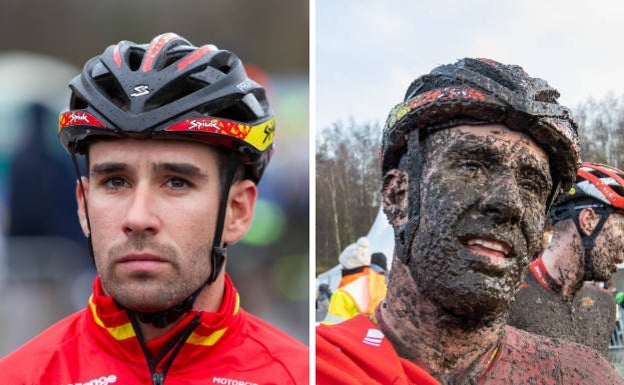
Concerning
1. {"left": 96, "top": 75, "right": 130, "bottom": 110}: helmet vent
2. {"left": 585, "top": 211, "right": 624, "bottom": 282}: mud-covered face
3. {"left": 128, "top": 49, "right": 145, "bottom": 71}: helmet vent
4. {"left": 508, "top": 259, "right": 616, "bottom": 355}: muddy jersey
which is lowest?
{"left": 508, "top": 259, "right": 616, "bottom": 355}: muddy jersey

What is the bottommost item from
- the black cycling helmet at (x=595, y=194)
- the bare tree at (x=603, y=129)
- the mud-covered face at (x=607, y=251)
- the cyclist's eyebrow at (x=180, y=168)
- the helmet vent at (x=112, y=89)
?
the mud-covered face at (x=607, y=251)

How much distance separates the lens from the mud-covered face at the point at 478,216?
7.09 feet

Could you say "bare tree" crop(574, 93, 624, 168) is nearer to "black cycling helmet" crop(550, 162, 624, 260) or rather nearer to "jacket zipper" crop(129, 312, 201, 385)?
"black cycling helmet" crop(550, 162, 624, 260)

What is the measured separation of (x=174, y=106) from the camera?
2.13 meters

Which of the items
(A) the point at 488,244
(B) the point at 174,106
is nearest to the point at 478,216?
(A) the point at 488,244

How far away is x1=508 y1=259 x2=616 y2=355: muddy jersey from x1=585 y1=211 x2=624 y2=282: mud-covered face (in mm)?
52

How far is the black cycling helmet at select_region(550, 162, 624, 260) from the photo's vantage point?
2408 mm

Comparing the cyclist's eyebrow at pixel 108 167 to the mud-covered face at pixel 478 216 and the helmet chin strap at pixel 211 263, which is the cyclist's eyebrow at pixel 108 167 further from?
the mud-covered face at pixel 478 216

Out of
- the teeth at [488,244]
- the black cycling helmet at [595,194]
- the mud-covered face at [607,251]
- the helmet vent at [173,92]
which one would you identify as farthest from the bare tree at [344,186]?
the mud-covered face at [607,251]

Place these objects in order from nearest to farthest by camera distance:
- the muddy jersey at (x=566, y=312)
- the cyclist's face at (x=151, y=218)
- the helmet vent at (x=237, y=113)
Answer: the cyclist's face at (x=151, y=218) → the helmet vent at (x=237, y=113) → the muddy jersey at (x=566, y=312)

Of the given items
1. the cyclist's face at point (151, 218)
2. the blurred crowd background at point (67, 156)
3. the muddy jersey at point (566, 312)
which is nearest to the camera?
the cyclist's face at point (151, 218)

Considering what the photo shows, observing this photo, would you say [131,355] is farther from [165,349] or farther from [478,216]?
[478,216]

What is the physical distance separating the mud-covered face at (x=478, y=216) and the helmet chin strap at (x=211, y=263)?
0.60 m

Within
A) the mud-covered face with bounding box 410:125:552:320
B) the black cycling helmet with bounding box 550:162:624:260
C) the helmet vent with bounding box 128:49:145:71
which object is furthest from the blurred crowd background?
the black cycling helmet with bounding box 550:162:624:260
